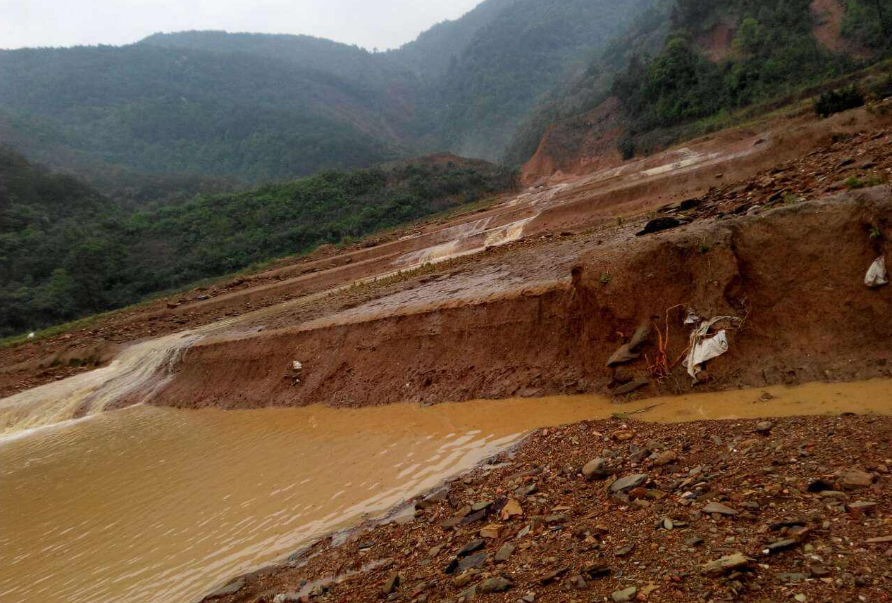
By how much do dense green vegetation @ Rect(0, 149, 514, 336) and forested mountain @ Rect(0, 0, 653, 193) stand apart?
1501 centimetres

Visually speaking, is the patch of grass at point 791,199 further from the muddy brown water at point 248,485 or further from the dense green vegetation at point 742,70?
the dense green vegetation at point 742,70

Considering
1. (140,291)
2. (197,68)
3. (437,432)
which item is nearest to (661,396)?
(437,432)

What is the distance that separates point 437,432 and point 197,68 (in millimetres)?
123773

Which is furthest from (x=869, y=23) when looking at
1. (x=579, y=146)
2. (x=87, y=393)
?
(x=87, y=393)

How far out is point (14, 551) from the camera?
6.60m

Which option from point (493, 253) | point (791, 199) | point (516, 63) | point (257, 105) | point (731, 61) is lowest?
point (493, 253)

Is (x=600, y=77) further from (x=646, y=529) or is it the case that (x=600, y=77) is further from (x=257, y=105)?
(x=646, y=529)

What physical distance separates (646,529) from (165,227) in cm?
4821

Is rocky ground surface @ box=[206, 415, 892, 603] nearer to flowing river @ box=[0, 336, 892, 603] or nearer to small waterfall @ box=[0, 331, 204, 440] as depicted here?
flowing river @ box=[0, 336, 892, 603]

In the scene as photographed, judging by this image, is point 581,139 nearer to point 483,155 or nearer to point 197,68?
point 483,155

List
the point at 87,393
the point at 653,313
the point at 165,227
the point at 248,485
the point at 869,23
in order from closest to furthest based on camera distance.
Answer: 1. the point at 653,313
2. the point at 248,485
3. the point at 87,393
4. the point at 869,23
5. the point at 165,227

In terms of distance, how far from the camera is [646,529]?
125 inches

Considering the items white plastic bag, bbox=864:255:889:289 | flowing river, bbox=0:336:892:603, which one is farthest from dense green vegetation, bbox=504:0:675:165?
flowing river, bbox=0:336:892:603

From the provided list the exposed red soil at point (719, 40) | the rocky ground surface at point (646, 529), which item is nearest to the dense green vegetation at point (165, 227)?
the exposed red soil at point (719, 40)
